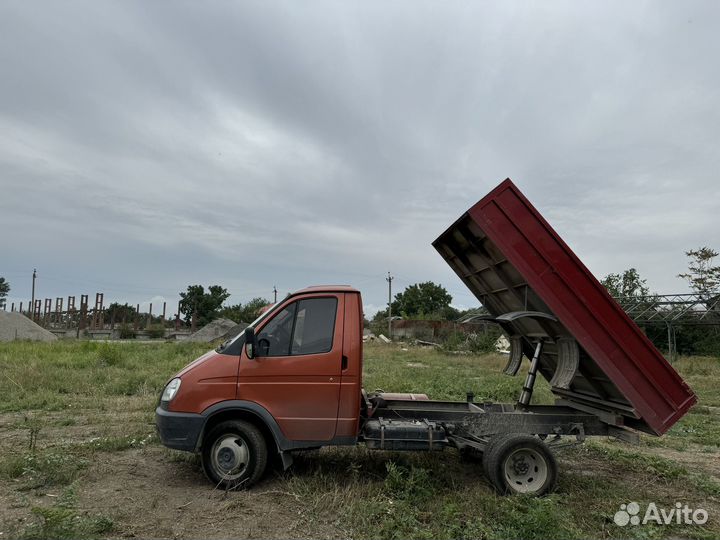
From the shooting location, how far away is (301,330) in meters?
5.53

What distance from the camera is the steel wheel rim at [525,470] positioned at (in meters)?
5.24

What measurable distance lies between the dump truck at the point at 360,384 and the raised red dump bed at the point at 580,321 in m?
0.01

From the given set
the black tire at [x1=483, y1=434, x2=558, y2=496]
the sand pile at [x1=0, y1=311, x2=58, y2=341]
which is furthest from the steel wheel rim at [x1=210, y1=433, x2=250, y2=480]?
the sand pile at [x1=0, y1=311, x2=58, y2=341]

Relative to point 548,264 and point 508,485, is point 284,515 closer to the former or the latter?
point 508,485

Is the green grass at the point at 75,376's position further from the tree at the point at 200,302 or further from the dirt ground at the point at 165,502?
the tree at the point at 200,302

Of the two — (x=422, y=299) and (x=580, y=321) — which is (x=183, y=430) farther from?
(x=422, y=299)

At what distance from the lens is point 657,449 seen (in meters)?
7.86

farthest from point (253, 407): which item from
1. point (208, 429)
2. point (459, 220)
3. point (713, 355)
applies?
point (713, 355)

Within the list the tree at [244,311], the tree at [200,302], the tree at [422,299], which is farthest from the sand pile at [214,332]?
the tree at [422,299]

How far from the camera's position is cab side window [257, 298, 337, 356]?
546 centimetres

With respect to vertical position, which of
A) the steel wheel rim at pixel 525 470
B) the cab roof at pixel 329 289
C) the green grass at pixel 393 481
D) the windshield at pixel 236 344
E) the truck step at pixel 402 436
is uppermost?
the cab roof at pixel 329 289

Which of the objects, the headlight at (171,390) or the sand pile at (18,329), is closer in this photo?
the headlight at (171,390)

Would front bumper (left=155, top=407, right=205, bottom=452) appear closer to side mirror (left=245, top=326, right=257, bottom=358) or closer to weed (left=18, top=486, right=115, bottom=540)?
side mirror (left=245, top=326, right=257, bottom=358)

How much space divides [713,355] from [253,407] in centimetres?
3559
